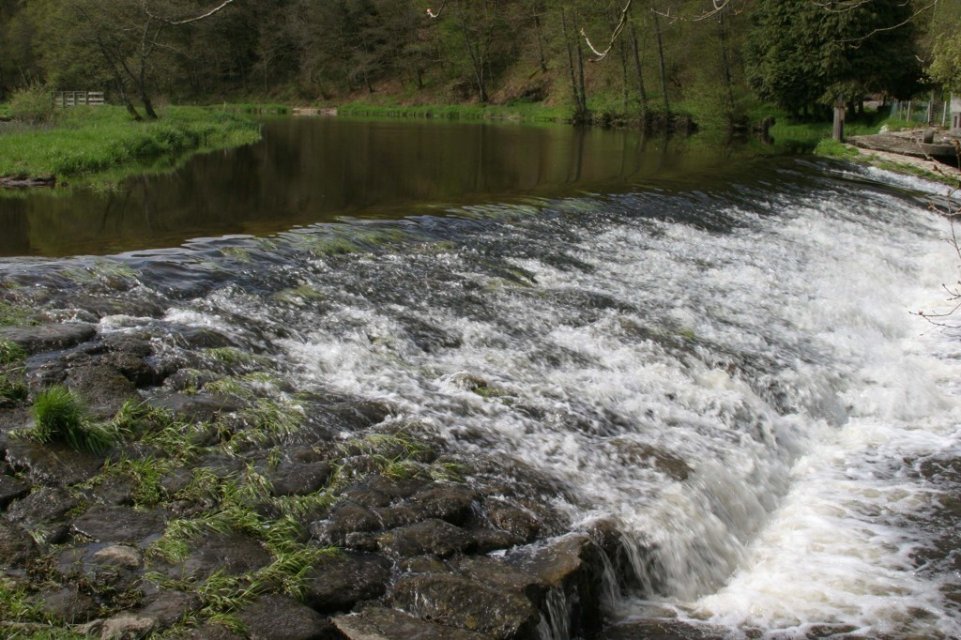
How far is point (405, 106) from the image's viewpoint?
60719 millimetres

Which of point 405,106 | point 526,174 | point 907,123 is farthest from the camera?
point 405,106

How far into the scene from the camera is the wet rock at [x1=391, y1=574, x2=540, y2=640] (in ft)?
13.9

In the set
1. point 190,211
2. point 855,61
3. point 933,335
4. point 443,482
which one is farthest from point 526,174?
point 855,61

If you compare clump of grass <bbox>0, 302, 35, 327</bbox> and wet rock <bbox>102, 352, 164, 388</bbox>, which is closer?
wet rock <bbox>102, 352, 164, 388</bbox>

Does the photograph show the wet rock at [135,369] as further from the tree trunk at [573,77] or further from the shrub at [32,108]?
the tree trunk at [573,77]

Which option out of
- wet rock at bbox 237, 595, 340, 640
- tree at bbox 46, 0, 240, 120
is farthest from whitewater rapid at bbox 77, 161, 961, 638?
tree at bbox 46, 0, 240, 120

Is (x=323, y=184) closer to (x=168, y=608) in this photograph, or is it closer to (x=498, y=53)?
(x=168, y=608)

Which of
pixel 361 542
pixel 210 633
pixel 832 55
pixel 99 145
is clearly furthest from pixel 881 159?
pixel 210 633

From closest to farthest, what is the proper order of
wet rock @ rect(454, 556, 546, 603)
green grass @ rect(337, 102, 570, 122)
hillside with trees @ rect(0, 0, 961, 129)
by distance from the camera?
1. wet rock @ rect(454, 556, 546, 603)
2. hillside with trees @ rect(0, 0, 961, 129)
3. green grass @ rect(337, 102, 570, 122)

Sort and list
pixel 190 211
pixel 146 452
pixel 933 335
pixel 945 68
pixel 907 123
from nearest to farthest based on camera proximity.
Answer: pixel 146 452 < pixel 933 335 < pixel 190 211 < pixel 945 68 < pixel 907 123

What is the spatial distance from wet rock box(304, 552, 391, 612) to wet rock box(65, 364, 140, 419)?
7.81ft

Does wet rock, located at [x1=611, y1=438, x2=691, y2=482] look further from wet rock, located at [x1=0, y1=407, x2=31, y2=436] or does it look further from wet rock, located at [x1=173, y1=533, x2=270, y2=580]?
wet rock, located at [x1=0, y1=407, x2=31, y2=436]

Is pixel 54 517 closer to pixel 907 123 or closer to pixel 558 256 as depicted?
pixel 558 256

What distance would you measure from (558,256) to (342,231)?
10.5 feet
